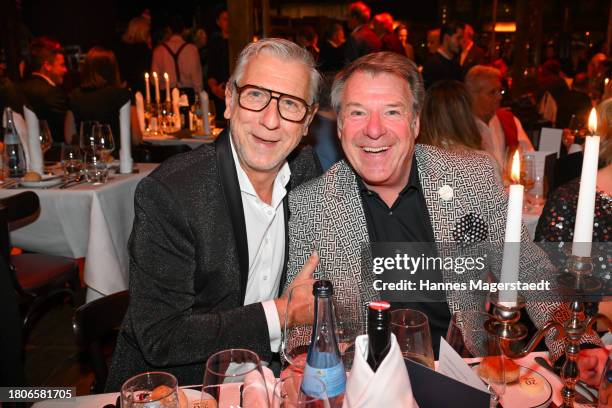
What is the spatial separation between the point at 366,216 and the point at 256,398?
1179 mm

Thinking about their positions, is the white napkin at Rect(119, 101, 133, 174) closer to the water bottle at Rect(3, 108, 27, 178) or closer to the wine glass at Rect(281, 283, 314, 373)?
the water bottle at Rect(3, 108, 27, 178)

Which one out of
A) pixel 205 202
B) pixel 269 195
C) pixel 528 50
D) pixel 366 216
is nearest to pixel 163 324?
pixel 205 202

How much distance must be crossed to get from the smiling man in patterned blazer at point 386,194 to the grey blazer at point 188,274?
1.06 ft

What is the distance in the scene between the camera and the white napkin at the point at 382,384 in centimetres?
91

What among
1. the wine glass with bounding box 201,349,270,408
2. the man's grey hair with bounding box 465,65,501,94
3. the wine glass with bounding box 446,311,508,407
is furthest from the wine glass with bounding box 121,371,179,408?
the man's grey hair with bounding box 465,65,501,94

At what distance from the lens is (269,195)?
1978mm

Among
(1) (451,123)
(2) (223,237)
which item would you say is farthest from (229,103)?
(1) (451,123)

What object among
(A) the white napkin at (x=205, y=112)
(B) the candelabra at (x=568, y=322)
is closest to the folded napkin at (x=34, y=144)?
(A) the white napkin at (x=205, y=112)

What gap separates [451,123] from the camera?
11.3ft

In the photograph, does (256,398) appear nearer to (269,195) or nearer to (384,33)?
(269,195)

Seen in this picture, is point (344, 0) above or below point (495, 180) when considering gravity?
above

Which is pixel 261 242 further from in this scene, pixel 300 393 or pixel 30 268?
pixel 30 268

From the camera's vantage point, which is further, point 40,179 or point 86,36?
point 86,36

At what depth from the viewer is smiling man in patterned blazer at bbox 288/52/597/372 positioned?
192 cm
